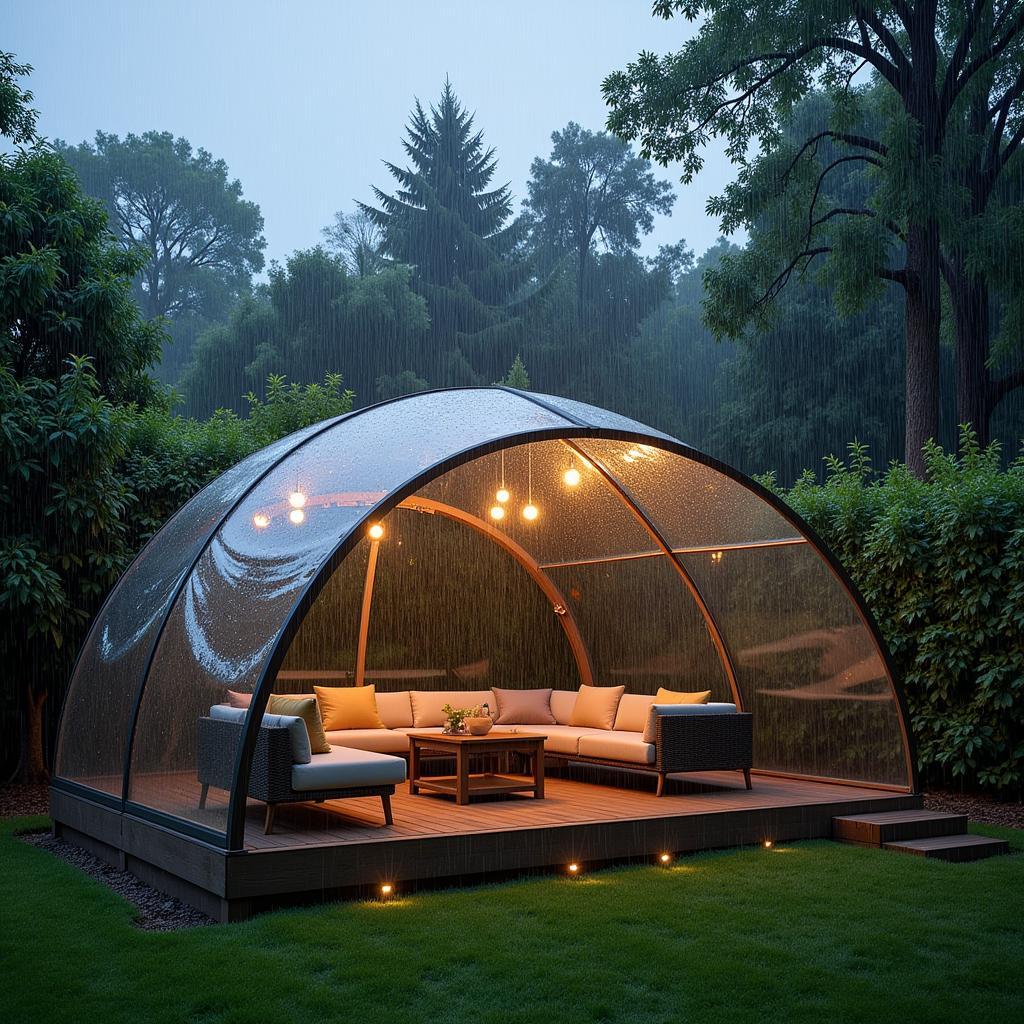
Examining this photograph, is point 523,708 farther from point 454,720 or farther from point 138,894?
point 138,894

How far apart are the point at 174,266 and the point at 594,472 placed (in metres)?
29.8

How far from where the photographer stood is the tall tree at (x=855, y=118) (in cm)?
1559

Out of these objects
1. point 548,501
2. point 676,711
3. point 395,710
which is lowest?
point 395,710

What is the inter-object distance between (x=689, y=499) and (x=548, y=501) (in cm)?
200

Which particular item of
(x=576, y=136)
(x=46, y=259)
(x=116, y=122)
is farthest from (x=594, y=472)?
(x=116, y=122)

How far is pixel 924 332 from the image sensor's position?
15789 millimetres

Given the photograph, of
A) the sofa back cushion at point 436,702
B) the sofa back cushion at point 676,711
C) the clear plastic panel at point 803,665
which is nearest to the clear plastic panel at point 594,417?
the clear plastic panel at point 803,665

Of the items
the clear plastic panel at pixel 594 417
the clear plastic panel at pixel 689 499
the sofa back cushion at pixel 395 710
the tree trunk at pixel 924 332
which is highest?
the tree trunk at pixel 924 332

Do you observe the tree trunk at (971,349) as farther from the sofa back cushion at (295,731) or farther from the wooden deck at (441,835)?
the sofa back cushion at (295,731)

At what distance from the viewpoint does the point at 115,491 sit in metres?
10.7

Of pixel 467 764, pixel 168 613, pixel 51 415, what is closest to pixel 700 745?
pixel 467 764

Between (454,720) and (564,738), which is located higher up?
(454,720)

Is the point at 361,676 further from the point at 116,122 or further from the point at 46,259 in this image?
the point at 116,122

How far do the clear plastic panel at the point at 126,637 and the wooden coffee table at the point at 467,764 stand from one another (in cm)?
240
